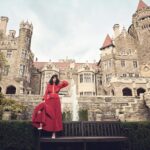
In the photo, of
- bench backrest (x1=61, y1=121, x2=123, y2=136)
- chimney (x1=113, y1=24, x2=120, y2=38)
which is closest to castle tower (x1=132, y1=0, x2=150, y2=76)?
chimney (x1=113, y1=24, x2=120, y2=38)

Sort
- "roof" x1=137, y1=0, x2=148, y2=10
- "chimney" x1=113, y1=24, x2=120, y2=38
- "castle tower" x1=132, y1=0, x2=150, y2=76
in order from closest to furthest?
"castle tower" x1=132, y1=0, x2=150, y2=76, "roof" x1=137, y1=0, x2=148, y2=10, "chimney" x1=113, y1=24, x2=120, y2=38

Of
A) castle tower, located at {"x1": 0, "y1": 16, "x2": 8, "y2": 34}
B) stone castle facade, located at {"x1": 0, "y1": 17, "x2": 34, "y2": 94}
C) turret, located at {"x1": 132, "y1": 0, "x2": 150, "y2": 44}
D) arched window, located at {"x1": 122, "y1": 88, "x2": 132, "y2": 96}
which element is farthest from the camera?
turret, located at {"x1": 132, "y1": 0, "x2": 150, "y2": 44}

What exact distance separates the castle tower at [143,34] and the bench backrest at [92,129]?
118 feet

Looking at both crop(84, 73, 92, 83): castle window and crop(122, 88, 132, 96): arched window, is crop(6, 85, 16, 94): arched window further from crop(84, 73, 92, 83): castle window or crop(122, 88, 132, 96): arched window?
crop(122, 88, 132, 96): arched window

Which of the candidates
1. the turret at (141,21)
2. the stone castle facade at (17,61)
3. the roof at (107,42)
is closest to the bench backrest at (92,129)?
the stone castle facade at (17,61)

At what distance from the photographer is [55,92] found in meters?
11.1

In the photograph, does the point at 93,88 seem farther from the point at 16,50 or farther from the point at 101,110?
the point at 16,50

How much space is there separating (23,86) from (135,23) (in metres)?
30.2

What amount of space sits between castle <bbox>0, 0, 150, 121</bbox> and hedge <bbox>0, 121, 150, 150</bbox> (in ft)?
90.1

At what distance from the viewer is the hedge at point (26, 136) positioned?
36.2 ft

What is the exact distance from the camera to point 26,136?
1109 centimetres

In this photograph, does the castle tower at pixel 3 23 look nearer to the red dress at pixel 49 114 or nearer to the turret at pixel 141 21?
the turret at pixel 141 21

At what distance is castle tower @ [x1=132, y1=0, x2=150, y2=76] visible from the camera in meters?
45.7

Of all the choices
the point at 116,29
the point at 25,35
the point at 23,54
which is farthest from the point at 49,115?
the point at 116,29
